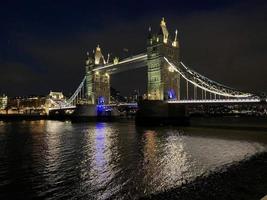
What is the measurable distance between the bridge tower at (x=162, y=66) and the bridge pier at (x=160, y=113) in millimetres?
6086

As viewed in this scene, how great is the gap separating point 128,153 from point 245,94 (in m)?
28.5

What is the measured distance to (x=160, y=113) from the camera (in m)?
53.8

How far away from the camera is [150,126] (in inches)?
2066

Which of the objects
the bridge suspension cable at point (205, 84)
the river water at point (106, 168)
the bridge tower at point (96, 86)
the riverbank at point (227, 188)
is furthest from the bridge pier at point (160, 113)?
the bridge tower at point (96, 86)

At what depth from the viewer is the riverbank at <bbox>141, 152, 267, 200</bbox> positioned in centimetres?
1069

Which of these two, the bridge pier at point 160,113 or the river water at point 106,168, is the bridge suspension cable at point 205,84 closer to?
the bridge pier at point 160,113

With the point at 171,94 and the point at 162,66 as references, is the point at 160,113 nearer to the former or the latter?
the point at 171,94

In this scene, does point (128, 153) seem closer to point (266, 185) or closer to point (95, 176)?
point (95, 176)

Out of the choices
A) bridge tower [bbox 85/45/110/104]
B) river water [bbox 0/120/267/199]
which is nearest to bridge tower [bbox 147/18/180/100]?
bridge tower [bbox 85/45/110/104]

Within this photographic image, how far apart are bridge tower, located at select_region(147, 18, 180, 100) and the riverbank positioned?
4680cm

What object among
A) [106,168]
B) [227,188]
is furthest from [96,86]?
[227,188]

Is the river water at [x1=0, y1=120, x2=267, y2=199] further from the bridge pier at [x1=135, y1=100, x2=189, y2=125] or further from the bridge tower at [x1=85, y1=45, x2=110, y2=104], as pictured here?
the bridge tower at [x1=85, y1=45, x2=110, y2=104]

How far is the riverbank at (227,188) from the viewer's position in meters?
10.7

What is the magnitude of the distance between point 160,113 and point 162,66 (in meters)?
12.7
